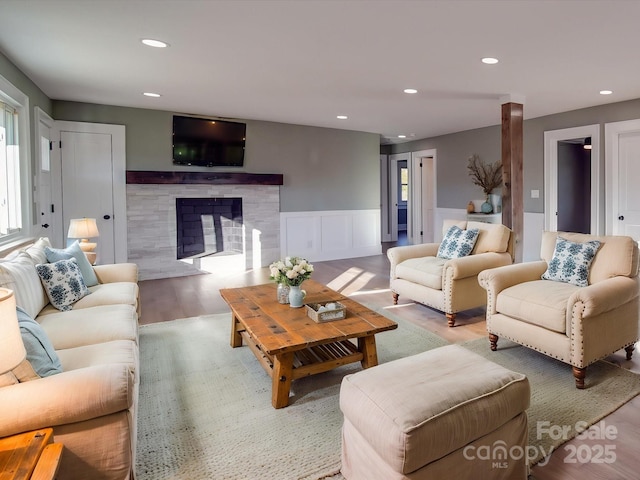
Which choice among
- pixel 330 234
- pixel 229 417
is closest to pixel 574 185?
pixel 330 234

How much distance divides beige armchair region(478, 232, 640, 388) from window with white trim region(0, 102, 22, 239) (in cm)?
408

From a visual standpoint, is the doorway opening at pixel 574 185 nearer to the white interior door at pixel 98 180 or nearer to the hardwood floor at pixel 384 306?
the hardwood floor at pixel 384 306

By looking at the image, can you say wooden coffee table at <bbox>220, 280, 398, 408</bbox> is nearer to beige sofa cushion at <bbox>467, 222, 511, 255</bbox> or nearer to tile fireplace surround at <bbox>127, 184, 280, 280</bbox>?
beige sofa cushion at <bbox>467, 222, 511, 255</bbox>

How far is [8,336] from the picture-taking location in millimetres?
1184

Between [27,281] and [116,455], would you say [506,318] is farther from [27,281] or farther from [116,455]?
[27,281]

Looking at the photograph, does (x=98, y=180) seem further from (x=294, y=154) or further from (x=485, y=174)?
(x=485, y=174)

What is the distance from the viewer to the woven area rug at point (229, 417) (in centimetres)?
176

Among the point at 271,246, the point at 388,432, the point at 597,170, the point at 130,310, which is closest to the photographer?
the point at 388,432

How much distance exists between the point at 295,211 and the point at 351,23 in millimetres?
4263

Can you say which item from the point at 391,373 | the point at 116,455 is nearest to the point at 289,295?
the point at 391,373

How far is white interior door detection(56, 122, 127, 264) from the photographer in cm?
520

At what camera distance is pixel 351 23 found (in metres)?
2.77

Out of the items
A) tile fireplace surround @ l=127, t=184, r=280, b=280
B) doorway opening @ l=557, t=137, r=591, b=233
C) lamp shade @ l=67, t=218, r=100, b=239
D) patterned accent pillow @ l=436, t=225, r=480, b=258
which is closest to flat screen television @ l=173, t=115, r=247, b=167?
tile fireplace surround @ l=127, t=184, r=280, b=280

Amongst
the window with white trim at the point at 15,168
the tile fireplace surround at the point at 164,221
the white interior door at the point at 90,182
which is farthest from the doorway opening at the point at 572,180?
the window with white trim at the point at 15,168
